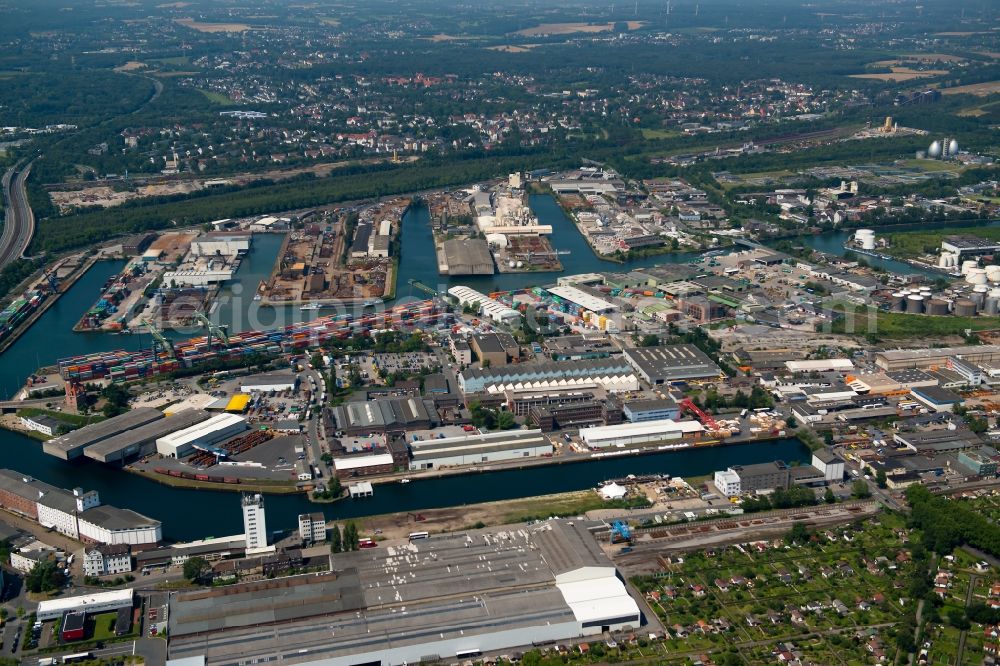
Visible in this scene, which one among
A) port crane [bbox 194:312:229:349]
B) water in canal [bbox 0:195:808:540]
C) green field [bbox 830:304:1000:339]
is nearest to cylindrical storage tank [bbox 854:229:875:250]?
green field [bbox 830:304:1000:339]

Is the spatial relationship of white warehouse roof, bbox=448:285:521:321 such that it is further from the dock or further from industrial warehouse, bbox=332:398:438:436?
the dock

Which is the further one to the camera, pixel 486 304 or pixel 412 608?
pixel 486 304

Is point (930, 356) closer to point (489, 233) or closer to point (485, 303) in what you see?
point (485, 303)

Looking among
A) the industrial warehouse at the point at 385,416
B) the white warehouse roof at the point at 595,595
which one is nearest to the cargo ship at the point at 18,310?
the industrial warehouse at the point at 385,416

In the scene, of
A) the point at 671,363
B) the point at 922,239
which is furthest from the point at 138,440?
the point at 922,239

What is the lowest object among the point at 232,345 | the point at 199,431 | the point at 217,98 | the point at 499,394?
the point at 499,394

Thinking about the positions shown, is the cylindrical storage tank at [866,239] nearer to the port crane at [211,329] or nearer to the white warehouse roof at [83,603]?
the port crane at [211,329]
